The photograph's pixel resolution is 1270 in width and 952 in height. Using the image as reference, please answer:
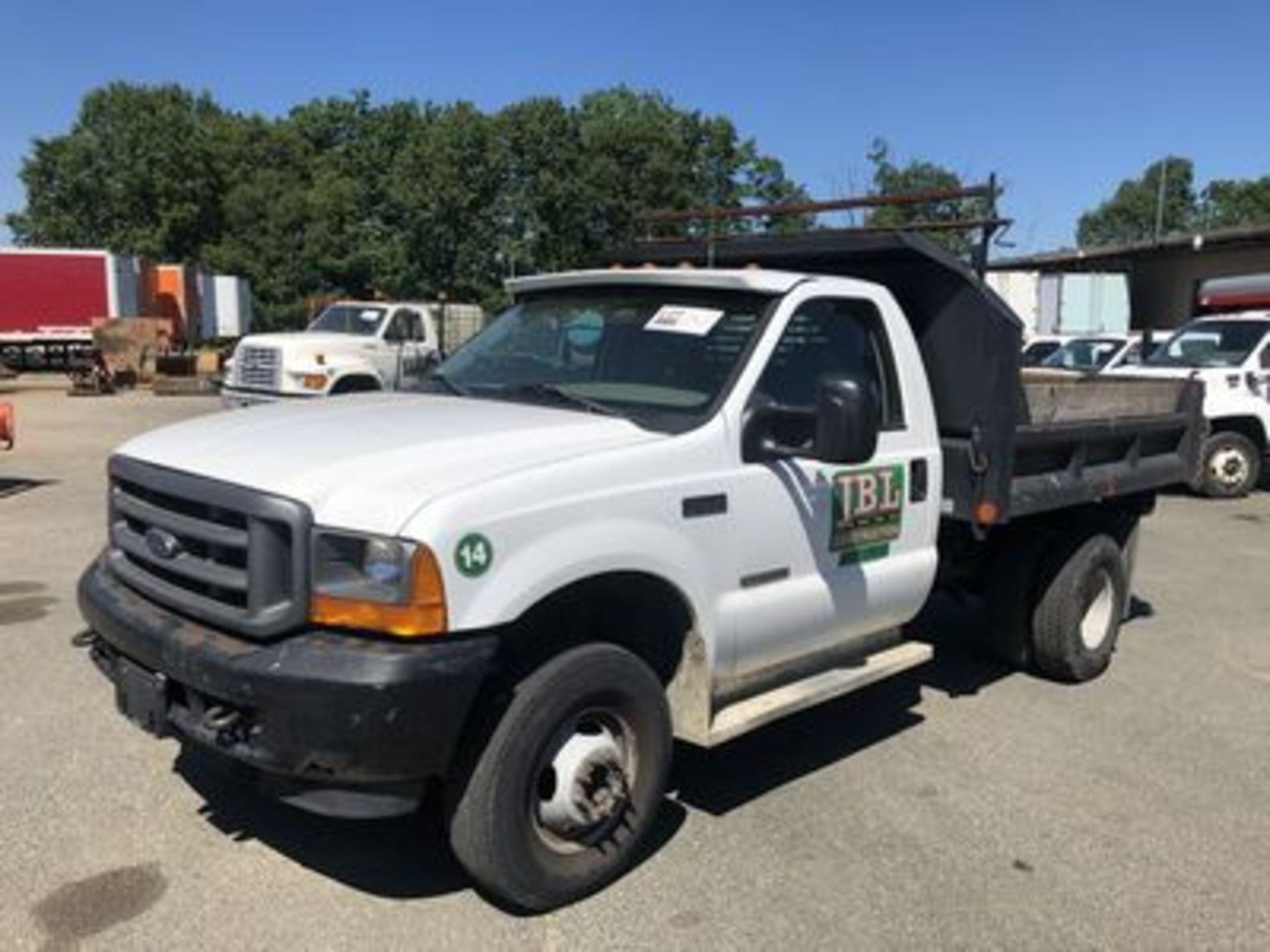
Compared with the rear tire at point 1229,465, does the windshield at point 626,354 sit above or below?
above

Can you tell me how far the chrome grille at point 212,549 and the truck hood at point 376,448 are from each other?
6cm

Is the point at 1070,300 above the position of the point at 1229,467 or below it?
above

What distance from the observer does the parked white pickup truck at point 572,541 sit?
3.53m

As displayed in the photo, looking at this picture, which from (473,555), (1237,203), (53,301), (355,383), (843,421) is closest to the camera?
(473,555)

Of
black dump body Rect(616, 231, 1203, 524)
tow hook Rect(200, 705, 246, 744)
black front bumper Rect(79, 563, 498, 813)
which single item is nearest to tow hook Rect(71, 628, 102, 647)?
black front bumper Rect(79, 563, 498, 813)

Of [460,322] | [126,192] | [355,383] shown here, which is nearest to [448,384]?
[355,383]

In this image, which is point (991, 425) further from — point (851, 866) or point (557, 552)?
point (557, 552)

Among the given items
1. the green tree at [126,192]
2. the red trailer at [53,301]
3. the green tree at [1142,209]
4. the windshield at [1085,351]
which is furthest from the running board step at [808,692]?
the green tree at [1142,209]

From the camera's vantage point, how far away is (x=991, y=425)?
5652 millimetres

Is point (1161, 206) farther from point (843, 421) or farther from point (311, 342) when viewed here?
point (843, 421)

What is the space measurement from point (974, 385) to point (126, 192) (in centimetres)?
6626

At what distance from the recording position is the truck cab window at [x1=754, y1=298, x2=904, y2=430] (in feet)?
15.6

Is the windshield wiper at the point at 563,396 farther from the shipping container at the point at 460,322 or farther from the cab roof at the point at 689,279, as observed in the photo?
the shipping container at the point at 460,322

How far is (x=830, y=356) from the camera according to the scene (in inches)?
199
